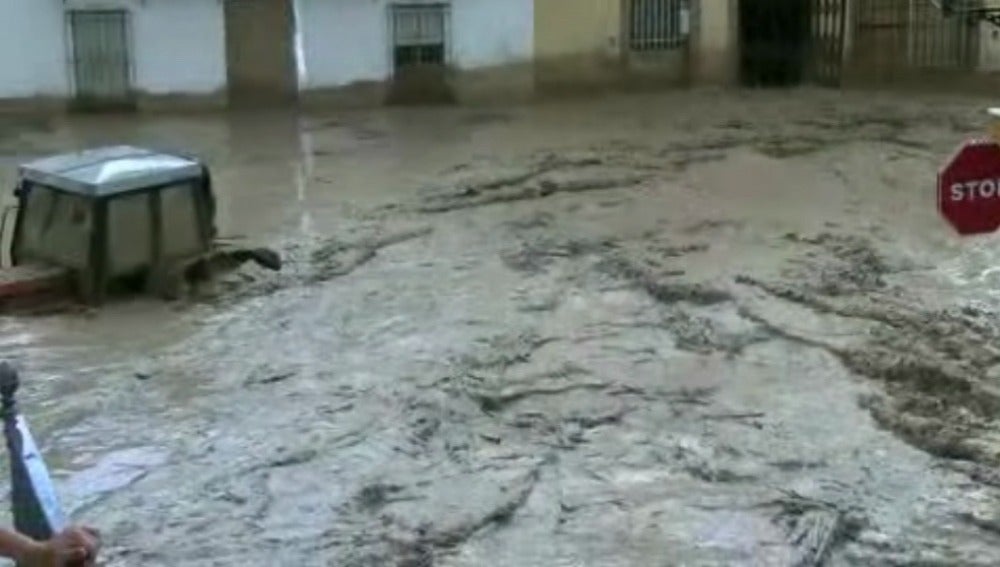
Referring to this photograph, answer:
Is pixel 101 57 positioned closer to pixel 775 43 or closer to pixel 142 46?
pixel 142 46

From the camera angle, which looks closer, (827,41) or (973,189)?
(973,189)

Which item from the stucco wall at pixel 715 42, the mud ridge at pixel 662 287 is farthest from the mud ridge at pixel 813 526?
the stucco wall at pixel 715 42

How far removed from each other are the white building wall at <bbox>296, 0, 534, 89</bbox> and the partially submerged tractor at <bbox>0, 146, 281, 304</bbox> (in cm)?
1095

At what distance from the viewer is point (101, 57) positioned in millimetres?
23328

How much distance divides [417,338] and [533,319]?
99 centimetres

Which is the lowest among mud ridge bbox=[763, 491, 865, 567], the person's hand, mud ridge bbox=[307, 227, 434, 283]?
mud ridge bbox=[763, 491, 865, 567]

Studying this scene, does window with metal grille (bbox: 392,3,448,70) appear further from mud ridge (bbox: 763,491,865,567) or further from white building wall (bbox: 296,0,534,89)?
mud ridge (bbox: 763,491,865,567)

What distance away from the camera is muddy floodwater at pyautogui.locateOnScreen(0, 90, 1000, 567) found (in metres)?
8.12

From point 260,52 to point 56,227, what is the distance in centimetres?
1148

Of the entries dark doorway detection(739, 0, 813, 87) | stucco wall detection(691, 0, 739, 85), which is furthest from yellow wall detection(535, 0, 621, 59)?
dark doorway detection(739, 0, 813, 87)

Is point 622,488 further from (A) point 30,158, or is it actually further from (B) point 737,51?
(B) point 737,51

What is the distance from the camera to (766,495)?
8484mm

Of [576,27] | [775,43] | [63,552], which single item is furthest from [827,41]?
[63,552]

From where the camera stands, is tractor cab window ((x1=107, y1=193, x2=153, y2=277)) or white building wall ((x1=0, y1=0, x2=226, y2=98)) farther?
white building wall ((x1=0, y1=0, x2=226, y2=98))
